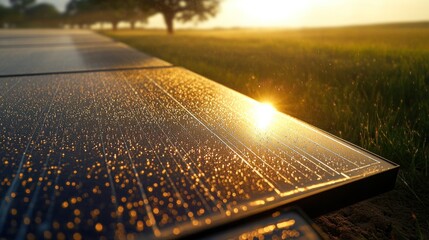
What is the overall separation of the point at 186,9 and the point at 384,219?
2660 cm

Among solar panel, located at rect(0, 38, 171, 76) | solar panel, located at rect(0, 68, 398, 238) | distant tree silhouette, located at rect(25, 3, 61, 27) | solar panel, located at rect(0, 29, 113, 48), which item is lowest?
solar panel, located at rect(0, 68, 398, 238)

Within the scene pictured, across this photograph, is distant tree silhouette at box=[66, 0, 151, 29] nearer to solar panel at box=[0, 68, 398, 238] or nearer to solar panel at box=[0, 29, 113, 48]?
solar panel at box=[0, 29, 113, 48]

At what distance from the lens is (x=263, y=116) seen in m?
1.29

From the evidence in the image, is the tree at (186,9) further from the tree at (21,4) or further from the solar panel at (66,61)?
the tree at (21,4)

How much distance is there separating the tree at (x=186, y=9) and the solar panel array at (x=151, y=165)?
82.7ft

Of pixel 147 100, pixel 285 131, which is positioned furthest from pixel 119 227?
pixel 147 100

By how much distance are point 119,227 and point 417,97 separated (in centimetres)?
258

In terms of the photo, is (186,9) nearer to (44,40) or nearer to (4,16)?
(44,40)

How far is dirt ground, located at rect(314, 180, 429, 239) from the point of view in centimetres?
95

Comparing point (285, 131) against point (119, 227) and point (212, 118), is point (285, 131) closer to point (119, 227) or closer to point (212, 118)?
point (212, 118)

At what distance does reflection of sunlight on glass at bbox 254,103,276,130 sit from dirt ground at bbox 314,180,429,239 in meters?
0.40

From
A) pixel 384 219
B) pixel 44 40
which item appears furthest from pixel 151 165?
pixel 44 40

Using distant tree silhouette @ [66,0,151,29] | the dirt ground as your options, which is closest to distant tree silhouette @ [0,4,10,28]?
distant tree silhouette @ [66,0,151,29]

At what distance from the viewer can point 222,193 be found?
0.67 meters
